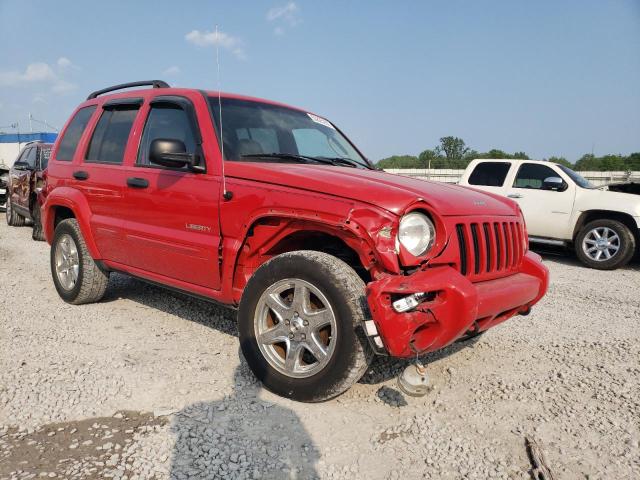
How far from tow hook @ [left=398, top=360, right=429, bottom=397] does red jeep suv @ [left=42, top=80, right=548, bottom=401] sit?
121 mm

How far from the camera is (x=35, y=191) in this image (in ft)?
30.1

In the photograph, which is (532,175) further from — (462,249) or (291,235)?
(291,235)

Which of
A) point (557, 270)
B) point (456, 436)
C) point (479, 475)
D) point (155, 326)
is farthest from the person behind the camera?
point (557, 270)

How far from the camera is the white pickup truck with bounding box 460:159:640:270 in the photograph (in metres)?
7.57

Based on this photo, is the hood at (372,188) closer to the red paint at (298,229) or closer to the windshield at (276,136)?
the red paint at (298,229)

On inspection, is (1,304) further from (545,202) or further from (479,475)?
(545,202)

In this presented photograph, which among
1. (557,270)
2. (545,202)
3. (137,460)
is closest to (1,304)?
(137,460)

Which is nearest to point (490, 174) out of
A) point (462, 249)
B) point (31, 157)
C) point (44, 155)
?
point (462, 249)

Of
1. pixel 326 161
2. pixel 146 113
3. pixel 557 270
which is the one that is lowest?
pixel 557 270

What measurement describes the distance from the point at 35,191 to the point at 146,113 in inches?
258

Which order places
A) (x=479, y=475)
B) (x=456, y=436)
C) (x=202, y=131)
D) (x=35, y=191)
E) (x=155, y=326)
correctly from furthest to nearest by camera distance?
(x=35, y=191)
(x=155, y=326)
(x=202, y=131)
(x=456, y=436)
(x=479, y=475)

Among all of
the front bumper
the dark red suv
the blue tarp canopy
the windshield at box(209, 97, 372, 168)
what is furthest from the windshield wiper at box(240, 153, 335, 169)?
the blue tarp canopy

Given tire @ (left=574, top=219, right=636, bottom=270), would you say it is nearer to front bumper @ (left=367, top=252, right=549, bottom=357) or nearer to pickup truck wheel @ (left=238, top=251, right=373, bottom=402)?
front bumper @ (left=367, top=252, right=549, bottom=357)

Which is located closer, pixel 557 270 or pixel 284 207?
pixel 284 207
